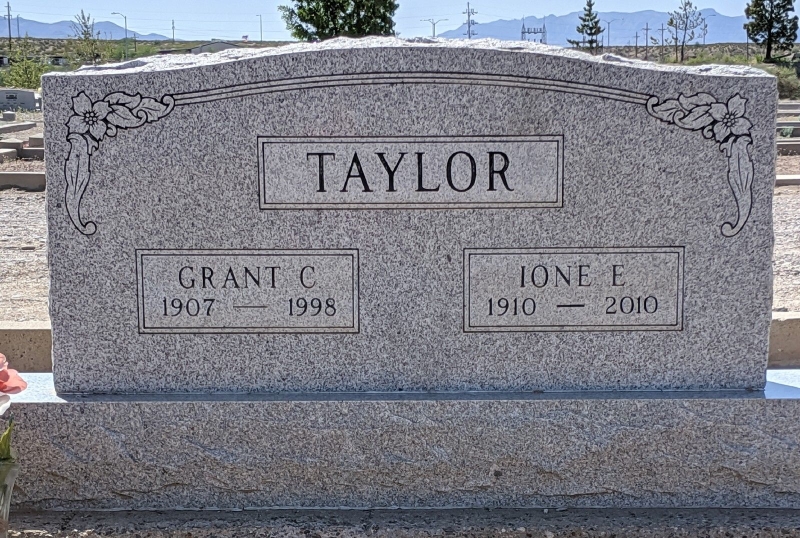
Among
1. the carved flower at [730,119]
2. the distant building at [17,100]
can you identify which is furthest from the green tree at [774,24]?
the carved flower at [730,119]

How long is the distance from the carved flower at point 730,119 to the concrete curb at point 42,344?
1554 mm

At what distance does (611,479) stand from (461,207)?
939 mm

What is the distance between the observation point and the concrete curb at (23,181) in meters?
10.7

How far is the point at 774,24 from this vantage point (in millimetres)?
58938

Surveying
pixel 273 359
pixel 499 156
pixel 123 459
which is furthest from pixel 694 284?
pixel 123 459

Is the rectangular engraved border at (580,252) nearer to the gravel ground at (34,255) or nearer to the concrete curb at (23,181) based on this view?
the gravel ground at (34,255)

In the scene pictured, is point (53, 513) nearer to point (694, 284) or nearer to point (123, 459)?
point (123, 459)

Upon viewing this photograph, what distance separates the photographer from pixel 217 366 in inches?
118

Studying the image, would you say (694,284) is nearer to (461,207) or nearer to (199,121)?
(461,207)

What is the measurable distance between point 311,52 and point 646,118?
1.02 meters

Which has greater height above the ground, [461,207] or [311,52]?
[311,52]

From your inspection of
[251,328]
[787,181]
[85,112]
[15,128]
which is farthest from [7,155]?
[251,328]

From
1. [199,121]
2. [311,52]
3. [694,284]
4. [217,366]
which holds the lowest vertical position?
[217,366]

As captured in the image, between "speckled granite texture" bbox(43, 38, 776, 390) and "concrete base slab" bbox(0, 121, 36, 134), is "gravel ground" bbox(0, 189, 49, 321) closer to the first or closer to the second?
"speckled granite texture" bbox(43, 38, 776, 390)
